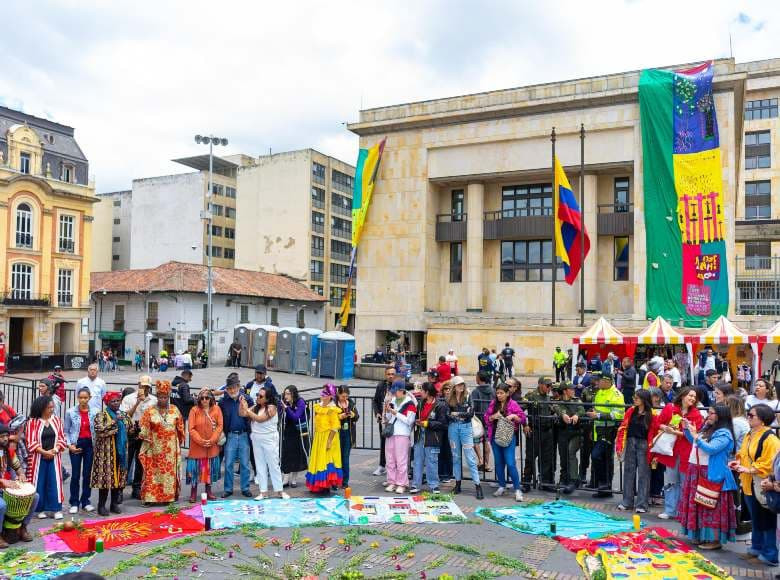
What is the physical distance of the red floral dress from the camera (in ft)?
32.8

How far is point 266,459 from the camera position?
1061cm

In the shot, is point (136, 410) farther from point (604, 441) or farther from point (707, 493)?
point (707, 493)

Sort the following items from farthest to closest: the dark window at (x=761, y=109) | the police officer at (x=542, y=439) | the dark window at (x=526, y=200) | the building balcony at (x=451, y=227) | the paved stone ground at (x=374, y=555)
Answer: the dark window at (x=761, y=109), the building balcony at (x=451, y=227), the dark window at (x=526, y=200), the police officer at (x=542, y=439), the paved stone ground at (x=374, y=555)

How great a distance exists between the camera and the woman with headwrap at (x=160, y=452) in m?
10.0

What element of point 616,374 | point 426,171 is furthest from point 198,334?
point 616,374

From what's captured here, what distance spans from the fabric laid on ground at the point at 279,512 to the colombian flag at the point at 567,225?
73.1ft

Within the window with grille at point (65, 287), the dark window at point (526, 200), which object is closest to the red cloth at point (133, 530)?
the dark window at point (526, 200)

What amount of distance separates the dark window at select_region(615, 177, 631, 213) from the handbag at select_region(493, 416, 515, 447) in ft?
98.3

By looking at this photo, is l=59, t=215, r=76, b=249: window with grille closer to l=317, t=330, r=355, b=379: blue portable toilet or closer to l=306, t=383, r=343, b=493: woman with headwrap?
l=317, t=330, r=355, b=379: blue portable toilet

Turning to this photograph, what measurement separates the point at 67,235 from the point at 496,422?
4163 centimetres

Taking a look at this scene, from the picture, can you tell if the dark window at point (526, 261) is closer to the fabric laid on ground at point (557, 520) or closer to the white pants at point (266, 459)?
the fabric laid on ground at point (557, 520)

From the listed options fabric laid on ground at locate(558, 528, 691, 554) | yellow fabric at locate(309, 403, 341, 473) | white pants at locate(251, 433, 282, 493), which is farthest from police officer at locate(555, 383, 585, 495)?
white pants at locate(251, 433, 282, 493)

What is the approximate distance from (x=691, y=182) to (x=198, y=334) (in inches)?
1245

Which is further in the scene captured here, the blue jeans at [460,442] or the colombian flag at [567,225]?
the colombian flag at [567,225]
